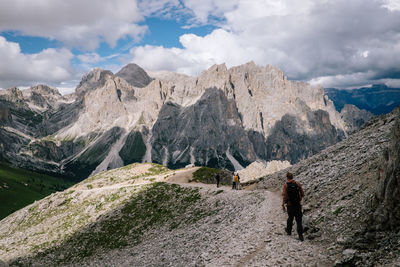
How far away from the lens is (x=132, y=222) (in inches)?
1802

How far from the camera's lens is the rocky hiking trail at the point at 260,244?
589 inches

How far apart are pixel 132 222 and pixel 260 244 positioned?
3310 cm

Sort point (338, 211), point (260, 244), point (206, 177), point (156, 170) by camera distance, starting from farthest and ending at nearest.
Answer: point (156, 170)
point (206, 177)
point (338, 211)
point (260, 244)

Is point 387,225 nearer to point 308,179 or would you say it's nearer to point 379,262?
Answer: point 379,262

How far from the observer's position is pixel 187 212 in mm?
40312

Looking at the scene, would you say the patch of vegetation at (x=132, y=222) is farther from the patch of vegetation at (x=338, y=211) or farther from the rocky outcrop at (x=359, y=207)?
the patch of vegetation at (x=338, y=211)

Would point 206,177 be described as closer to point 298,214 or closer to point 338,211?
point 338,211

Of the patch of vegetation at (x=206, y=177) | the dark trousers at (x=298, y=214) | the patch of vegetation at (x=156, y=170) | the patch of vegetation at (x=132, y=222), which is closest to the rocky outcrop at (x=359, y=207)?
the dark trousers at (x=298, y=214)

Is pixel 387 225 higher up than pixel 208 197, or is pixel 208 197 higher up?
pixel 387 225

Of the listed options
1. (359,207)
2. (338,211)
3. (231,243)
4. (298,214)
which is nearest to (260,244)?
(231,243)

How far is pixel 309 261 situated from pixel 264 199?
17.8 meters

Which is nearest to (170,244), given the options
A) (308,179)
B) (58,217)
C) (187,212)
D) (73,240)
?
(187,212)

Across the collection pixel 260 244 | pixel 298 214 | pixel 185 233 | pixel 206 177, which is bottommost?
pixel 206 177

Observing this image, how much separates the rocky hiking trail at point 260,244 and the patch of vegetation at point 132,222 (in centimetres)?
998
